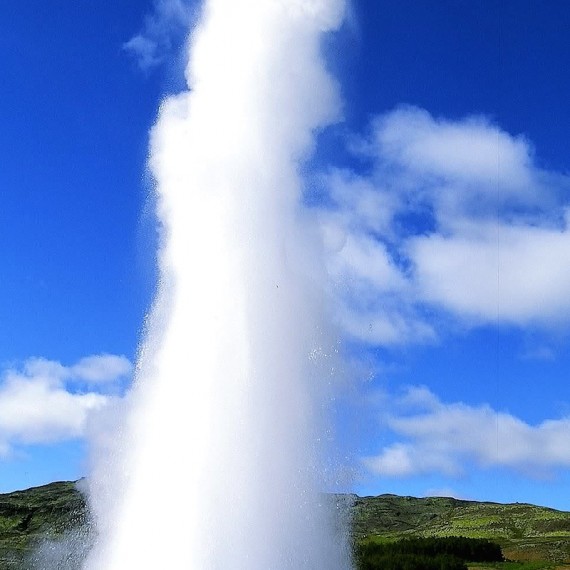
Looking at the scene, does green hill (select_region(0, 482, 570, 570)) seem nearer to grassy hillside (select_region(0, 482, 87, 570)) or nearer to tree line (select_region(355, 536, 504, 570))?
grassy hillside (select_region(0, 482, 87, 570))

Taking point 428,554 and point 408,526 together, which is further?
point 408,526

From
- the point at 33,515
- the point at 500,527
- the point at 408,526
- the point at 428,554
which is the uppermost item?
the point at 33,515

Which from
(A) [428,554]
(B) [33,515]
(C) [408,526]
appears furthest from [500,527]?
(B) [33,515]

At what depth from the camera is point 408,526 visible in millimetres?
178000

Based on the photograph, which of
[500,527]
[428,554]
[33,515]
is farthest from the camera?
[33,515]

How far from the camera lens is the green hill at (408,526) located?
96438mm

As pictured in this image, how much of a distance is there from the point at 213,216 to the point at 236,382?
7.49 metres

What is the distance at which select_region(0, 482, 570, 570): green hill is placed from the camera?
96.4m

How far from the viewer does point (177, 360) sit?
2809cm

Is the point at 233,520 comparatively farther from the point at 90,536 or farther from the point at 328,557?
the point at 90,536

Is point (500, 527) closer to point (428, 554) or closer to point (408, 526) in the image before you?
point (408, 526)

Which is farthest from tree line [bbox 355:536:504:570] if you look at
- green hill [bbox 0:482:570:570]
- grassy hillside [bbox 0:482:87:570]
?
grassy hillside [bbox 0:482:87:570]

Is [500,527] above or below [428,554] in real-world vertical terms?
above

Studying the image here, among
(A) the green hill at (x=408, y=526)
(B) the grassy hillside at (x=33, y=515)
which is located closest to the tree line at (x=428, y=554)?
(A) the green hill at (x=408, y=526)
